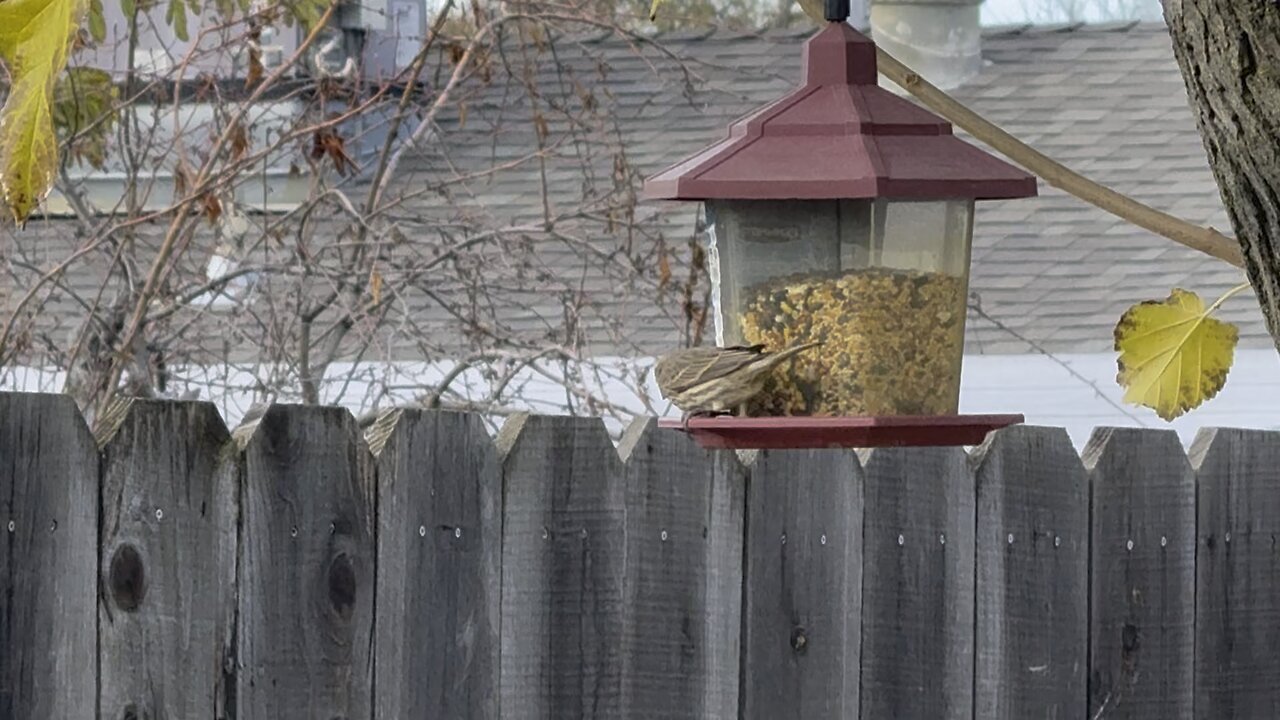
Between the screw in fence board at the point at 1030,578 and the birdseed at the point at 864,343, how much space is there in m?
0.83

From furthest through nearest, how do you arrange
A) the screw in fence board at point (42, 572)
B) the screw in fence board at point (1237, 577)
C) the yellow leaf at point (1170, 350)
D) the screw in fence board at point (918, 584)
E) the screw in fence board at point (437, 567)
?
the screw in fence board at point (1237, 577), the screw in fence board at point (918, 584), the screw in fence board at point (437, 567), the screw in fence board at point (42, 572), the yellow leaf at point (1170, 350)

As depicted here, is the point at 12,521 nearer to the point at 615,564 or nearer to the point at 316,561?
the point at 316,561

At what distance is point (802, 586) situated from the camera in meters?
3.34

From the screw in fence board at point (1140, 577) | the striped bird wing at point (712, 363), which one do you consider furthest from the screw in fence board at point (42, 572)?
the screw in fence board at point (1140, 577)

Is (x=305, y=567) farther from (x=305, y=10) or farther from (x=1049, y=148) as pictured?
(x=1049, y=148)

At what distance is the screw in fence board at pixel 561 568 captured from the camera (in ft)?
10.2

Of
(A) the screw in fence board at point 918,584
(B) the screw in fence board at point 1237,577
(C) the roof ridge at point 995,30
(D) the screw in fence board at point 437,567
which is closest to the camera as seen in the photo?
(D) the screw in fence board at point 437,567

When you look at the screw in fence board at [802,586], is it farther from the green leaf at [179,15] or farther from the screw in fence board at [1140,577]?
the green leaf at [179,15]

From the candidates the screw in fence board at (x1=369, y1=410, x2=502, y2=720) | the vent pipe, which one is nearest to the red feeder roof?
the screw in fence board at (x1=369, y1=410, x2=502, y2=720)

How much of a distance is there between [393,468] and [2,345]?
146cm

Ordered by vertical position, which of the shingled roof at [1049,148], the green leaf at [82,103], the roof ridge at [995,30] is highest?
the roof ridge at [995,30]

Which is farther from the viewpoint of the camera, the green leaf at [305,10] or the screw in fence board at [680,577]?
the green leaf at [305,10]

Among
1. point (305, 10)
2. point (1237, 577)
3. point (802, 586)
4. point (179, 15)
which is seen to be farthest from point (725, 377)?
point (305, 10)

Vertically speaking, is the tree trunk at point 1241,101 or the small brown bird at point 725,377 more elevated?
the small brown bird at point 725,377
